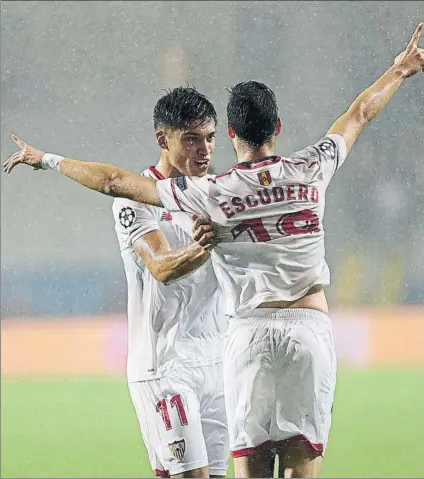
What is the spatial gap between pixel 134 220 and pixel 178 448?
1.93ft

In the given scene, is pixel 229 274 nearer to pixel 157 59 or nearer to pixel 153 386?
pixel 153 386

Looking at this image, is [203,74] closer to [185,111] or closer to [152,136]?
[152,136]

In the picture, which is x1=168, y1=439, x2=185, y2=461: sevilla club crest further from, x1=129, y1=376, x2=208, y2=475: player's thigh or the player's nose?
the player's nose

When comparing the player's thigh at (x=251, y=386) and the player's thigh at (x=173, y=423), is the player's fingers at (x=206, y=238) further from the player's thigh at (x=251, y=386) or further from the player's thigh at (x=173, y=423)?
the player's thigh at (x=173, y=423)

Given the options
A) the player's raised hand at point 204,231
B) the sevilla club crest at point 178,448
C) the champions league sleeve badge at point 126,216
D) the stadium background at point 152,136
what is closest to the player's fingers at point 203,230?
→ the player's raised hand at point 204,231

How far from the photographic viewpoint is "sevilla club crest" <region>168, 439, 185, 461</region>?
2410 millimetres

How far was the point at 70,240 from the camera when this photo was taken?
393 cm

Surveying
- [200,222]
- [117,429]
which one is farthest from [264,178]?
[117,429]

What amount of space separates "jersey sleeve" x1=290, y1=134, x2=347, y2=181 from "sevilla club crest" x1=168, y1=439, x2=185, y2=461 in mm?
766

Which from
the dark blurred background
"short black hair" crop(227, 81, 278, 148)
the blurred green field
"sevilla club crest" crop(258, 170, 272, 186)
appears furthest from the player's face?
the blurred green field

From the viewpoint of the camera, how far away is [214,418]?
2.50 metres

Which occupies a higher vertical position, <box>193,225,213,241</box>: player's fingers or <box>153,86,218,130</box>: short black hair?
<box>153,86,218,130</box>: short black hair

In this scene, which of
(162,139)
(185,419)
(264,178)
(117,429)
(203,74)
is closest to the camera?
(264,178)

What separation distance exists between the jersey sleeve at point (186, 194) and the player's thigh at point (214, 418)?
50 centimetres
